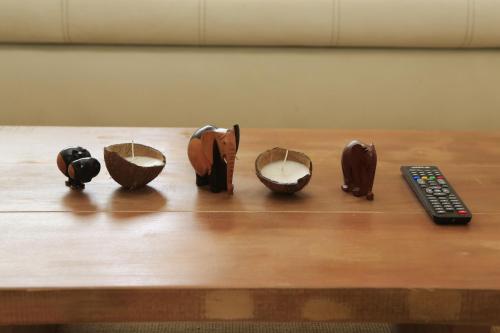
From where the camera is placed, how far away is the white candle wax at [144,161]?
114 cm

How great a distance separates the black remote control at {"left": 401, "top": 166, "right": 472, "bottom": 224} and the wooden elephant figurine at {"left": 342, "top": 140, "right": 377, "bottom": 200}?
77mm

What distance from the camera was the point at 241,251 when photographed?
89cm

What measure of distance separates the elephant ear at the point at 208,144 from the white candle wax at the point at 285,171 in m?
0.09

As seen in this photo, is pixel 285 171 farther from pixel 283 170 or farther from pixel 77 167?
pixel 77 167

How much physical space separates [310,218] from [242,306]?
0.75 ft

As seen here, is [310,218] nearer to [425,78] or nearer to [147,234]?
[147,234]

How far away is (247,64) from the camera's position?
197cm

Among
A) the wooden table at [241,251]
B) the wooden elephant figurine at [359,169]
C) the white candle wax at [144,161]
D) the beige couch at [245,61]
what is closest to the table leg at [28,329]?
the wooden table at [241,251]

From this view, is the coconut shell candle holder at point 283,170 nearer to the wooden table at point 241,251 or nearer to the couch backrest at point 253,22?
the wooden table at point 241,251

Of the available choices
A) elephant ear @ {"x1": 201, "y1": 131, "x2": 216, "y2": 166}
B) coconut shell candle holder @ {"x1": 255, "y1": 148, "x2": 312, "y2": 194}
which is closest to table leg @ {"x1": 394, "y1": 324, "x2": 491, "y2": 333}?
coconut shell candle holder @ {"x1": 255, "y1": 148, "x2": 312, "y2": 194}

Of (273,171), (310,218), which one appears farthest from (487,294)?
(273,171)

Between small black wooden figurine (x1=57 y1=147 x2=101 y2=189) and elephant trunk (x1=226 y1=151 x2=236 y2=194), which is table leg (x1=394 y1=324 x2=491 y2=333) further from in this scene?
small black wooden figurine (x1=57 y1=147 x2=101 y2=189)

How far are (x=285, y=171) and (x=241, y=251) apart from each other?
0.27 meters

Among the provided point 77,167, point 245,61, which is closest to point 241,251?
point 77,167
